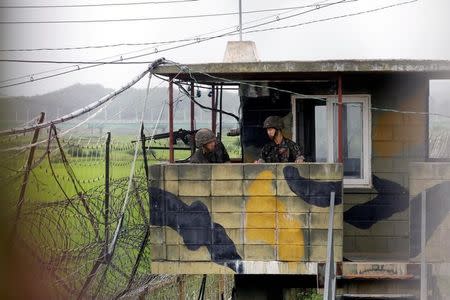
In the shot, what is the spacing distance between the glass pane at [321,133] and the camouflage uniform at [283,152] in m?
0.79

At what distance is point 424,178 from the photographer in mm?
7195

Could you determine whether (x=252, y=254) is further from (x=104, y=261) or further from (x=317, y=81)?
(x=317, y=81)

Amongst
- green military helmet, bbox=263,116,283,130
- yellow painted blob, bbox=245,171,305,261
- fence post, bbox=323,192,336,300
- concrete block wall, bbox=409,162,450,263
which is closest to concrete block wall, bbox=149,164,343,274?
yellow painted blob, bbox=245,171,305,261

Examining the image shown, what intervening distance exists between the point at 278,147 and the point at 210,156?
30.7 inches

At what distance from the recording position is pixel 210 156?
820 centimetres

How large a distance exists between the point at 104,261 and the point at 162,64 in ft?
7.03

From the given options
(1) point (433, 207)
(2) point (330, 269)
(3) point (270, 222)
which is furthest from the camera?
(3) point (270, 222)

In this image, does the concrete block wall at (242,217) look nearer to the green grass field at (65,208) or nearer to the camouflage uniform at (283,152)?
the camouflage uniform at (283,152)

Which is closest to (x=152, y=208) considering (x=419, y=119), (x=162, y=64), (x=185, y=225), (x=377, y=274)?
(x=185, y=225)

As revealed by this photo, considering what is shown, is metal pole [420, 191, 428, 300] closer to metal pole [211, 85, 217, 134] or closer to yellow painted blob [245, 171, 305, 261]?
yellow painted blob [245, 171, 305, 261]

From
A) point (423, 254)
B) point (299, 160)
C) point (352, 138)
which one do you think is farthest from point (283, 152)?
point (423, 254)

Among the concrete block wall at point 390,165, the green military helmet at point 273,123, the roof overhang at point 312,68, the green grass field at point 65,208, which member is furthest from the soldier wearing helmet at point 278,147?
the green grass field at point 65,208

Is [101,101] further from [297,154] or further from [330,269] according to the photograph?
[330,269]

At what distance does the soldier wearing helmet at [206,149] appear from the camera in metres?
7.99
